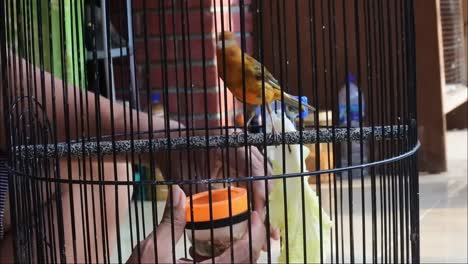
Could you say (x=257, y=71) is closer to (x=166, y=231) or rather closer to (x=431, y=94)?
(x=166, y=231)

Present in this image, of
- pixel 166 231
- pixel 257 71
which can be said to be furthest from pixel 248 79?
pixel 166 231

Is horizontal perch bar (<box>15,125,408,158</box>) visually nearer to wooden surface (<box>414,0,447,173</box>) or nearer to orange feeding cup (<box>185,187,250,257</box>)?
orange feeding cup (<box>185,187,250,257</box>)

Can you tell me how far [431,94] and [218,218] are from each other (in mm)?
1315

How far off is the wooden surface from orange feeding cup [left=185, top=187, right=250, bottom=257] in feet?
3.75

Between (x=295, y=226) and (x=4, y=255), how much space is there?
39 cm

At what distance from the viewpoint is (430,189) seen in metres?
1.70

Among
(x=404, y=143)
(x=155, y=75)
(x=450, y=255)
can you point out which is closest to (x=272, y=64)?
(x=404, y=143)

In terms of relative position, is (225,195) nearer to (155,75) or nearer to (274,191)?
(274,191)

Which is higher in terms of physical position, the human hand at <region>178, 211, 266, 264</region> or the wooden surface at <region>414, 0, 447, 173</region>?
the wooden surface at <region>414, 0, 447, 173</region>

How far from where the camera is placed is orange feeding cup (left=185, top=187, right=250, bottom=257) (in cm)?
86

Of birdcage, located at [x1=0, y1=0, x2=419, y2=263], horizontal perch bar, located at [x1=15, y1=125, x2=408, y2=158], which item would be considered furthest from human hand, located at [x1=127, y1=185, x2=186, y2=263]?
horizontal perch bar, located at [x1=15, y1=125, x2=408, y2=158]

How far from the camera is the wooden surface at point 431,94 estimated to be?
1.96 metres

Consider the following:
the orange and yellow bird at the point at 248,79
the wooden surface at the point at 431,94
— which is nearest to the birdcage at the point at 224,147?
the orange and yellow bird at the point at 248,79

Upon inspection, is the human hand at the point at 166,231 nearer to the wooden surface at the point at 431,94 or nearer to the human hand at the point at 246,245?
the human hand at the point at 246,245
